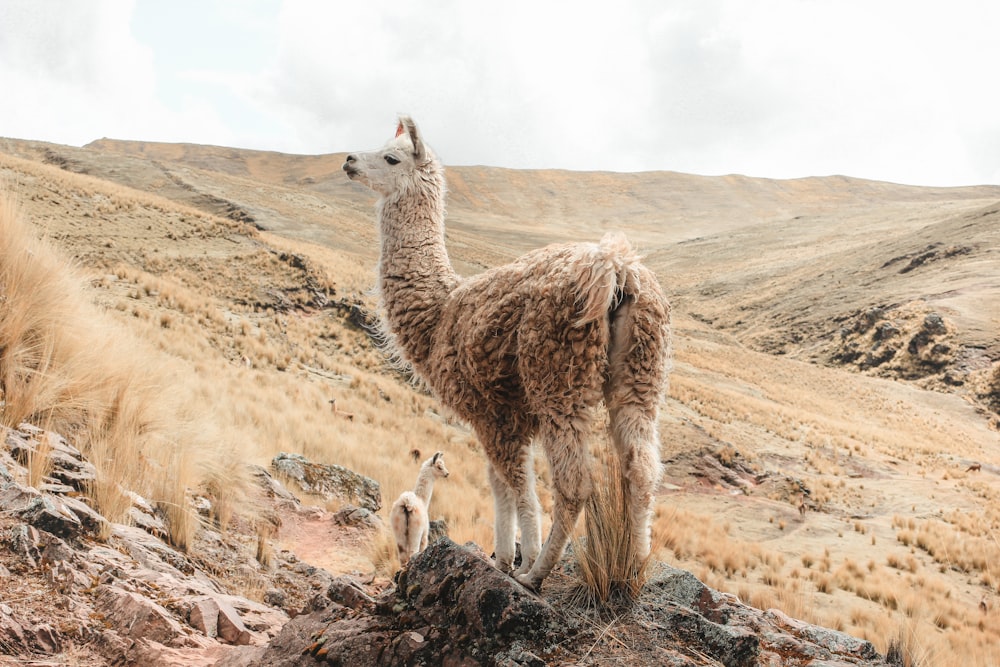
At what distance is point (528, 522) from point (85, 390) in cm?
376

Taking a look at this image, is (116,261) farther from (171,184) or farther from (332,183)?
(332,183)

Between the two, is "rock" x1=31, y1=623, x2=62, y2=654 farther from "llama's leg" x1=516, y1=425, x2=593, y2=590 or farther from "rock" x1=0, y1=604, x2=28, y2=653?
"llama's leg" x1=516, y1=425, x2=593, y2=590

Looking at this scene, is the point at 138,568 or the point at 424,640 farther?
the point at 138,568

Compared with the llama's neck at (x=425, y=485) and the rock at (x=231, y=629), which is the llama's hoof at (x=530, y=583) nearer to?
the rock at (x=231, y=629)

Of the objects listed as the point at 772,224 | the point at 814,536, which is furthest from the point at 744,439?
the point at 772,224

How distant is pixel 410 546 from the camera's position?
6043 mm

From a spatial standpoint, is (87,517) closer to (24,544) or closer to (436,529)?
(24,544)

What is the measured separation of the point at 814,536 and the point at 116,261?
72.2 ft

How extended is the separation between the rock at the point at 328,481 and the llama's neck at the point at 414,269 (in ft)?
15.0

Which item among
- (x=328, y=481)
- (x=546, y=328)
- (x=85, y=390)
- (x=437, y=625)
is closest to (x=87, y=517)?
(x=85, y=390)

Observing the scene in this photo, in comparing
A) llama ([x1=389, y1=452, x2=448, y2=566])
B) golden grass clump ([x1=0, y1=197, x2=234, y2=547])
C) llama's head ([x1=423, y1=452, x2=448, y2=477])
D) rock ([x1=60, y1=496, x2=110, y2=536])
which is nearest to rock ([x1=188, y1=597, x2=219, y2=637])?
rock ([x1=60, y1=496, x2=110, y2=536])

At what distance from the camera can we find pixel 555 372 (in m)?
3.31

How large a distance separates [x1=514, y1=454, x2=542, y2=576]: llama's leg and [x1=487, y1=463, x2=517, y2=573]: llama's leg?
166mm

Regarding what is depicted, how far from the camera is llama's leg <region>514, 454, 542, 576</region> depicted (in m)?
3.61
